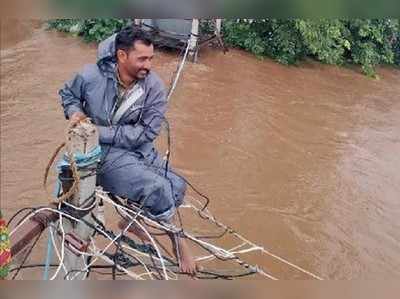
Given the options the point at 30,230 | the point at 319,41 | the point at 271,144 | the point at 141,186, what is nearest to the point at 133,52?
the point at 141,186

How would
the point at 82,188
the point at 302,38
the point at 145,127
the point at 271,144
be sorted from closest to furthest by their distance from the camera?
the point at 82,188, the point at 145,127, the point at 271,144, the point at 302,38

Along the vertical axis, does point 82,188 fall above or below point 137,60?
below

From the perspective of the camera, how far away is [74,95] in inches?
102

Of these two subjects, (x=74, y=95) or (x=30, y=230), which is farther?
(x=74, y=95)

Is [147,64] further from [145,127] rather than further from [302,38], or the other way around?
[302,38]

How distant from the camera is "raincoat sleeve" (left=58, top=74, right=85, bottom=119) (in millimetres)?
2557

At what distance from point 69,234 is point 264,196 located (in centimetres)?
370

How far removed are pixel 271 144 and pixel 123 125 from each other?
4.39 metres

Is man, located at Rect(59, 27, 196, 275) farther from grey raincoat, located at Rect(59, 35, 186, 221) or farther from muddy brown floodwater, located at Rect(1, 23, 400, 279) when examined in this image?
muddy brown floodwater, located at Rect(1, 23, 400, 279)

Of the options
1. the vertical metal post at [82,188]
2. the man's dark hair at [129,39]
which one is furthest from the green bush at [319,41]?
the vertical metal post at [82,188]

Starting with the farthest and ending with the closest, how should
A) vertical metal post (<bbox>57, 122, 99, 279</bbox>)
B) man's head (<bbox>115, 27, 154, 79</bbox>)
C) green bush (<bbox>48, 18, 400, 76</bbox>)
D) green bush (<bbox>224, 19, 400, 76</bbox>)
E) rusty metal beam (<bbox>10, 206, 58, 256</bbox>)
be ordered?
green bush (<bbox>224, 19, 400, 76</bbox>) → green bush (<bbox>48, 18, 400, 76</bbox>) → man's head (<bbox>115, 27, 154, 79</bbox>) → vertical metal post (<bbox>57, 122, 99, 279</bbox>) → rusty metal beam (<bbox>10, 206, 58, 256</bbox>)

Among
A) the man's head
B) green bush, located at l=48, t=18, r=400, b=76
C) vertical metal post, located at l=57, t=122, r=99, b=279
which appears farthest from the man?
green bush, located at l=48, t=18, r=400, b=76

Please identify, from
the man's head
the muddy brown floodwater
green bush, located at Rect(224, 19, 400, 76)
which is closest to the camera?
the man's head
